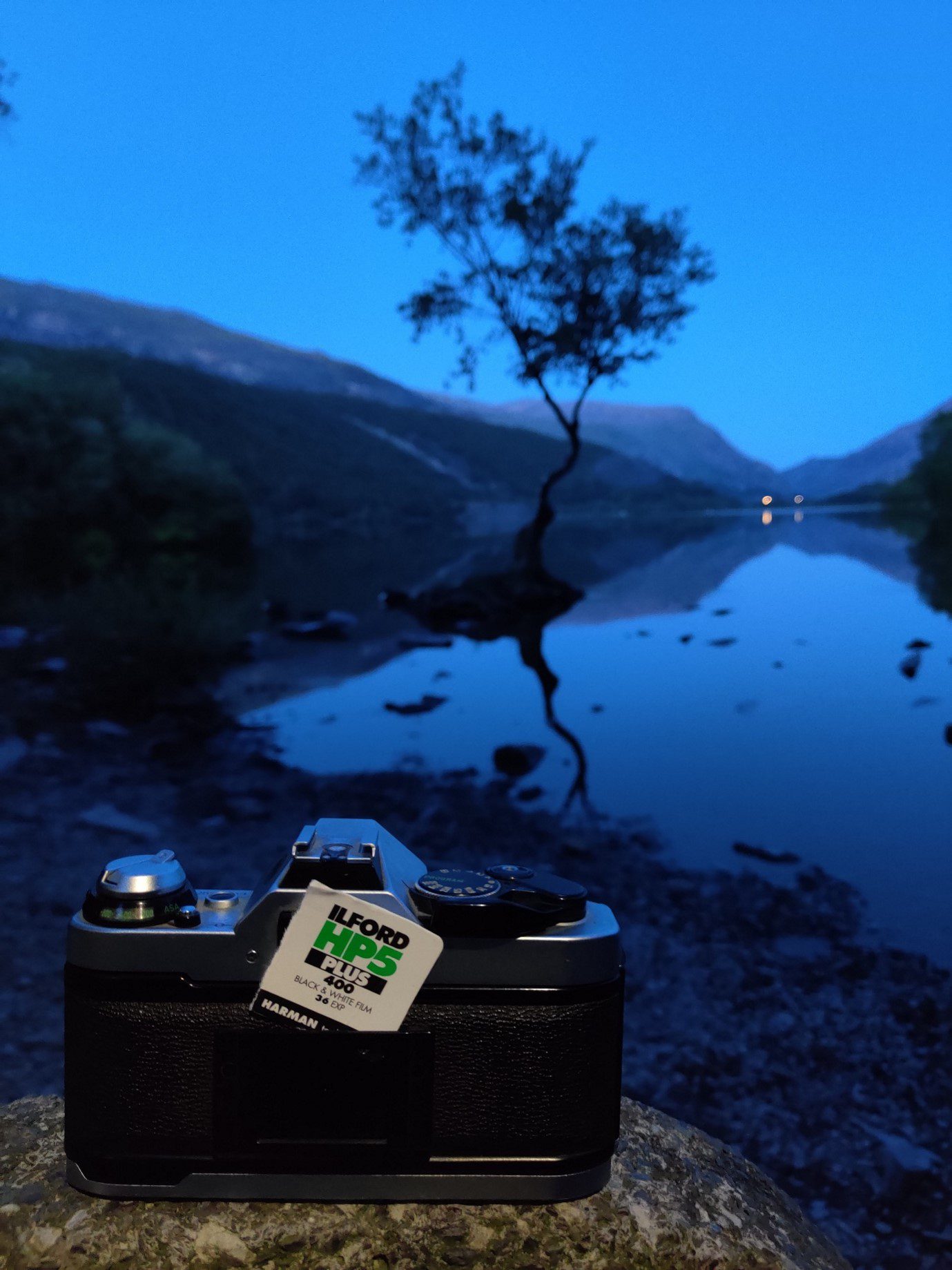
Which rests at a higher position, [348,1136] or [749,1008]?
[348,1136]

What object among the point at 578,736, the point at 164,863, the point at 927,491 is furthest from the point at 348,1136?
the point at 927,491

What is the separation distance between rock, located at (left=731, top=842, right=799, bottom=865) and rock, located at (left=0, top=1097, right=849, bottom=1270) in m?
3.13

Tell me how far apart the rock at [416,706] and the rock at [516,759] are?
1342 millimetres

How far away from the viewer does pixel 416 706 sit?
7.89m

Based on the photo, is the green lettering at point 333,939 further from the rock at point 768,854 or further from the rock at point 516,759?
the rock at point 516,759

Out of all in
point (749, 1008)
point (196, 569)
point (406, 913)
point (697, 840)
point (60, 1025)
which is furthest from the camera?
point (196, 569)

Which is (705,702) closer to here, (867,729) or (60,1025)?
(867,729)

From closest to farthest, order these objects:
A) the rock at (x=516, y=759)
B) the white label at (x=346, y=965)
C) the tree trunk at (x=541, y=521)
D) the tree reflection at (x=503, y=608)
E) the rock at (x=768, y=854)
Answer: the white label at (x=346, y=965), the rock at (x=768, y=854), the rock at (x=516, y=759), the tree reflection at (x=503, y=608), the tree trunk at (x=541, y=521)

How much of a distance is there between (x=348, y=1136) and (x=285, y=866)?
0.37 meters

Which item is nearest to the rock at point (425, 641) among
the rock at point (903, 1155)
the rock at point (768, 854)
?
the rock at point (768, 854)

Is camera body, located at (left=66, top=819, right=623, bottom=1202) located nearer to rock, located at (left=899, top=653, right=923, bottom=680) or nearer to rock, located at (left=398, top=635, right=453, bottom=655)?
rock, located at (left=899, top=653, right=923, bottom=680)

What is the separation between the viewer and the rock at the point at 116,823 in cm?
447

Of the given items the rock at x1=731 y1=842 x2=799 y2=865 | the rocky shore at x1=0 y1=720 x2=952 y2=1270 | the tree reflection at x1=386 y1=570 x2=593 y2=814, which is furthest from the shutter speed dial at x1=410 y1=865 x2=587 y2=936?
the tree reflection at x1=386 y1=570 x2=593 y2=814

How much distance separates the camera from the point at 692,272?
54.7 feet
